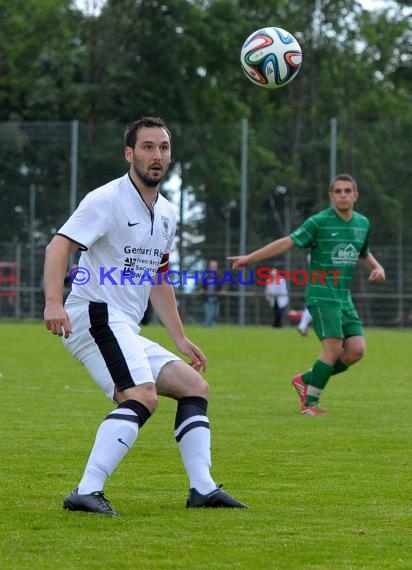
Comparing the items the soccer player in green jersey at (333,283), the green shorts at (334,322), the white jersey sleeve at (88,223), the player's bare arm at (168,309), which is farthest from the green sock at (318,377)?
the white jersey sleeve at (88,223)

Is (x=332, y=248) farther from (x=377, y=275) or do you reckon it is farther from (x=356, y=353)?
(x=356, y=353)

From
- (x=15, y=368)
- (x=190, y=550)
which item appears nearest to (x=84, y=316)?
(x=190, y=550)

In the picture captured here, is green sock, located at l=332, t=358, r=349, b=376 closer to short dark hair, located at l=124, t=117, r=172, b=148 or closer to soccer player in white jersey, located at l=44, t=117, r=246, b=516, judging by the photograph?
soccer player in white jersey, located at l=44, t=117, r=246, b=516

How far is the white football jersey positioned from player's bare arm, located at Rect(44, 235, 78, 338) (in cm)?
14

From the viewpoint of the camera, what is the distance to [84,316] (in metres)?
6.68

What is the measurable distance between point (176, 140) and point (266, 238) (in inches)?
159

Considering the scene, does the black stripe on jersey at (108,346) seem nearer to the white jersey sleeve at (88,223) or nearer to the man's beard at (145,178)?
the white jersey sleeve at (88,223)

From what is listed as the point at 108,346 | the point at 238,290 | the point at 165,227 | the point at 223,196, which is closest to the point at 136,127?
the point at 165,227

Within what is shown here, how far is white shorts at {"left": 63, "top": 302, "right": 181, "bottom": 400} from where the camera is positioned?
6539mm

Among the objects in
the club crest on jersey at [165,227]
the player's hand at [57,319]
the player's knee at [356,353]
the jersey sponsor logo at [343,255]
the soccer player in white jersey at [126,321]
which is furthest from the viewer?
the jersey sponsor logo at [343,255]

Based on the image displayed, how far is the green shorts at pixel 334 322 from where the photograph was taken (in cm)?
1202

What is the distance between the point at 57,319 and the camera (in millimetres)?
6223

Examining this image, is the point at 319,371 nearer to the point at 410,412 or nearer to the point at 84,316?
the point at 410,412

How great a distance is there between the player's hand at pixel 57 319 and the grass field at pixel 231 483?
0.92m
